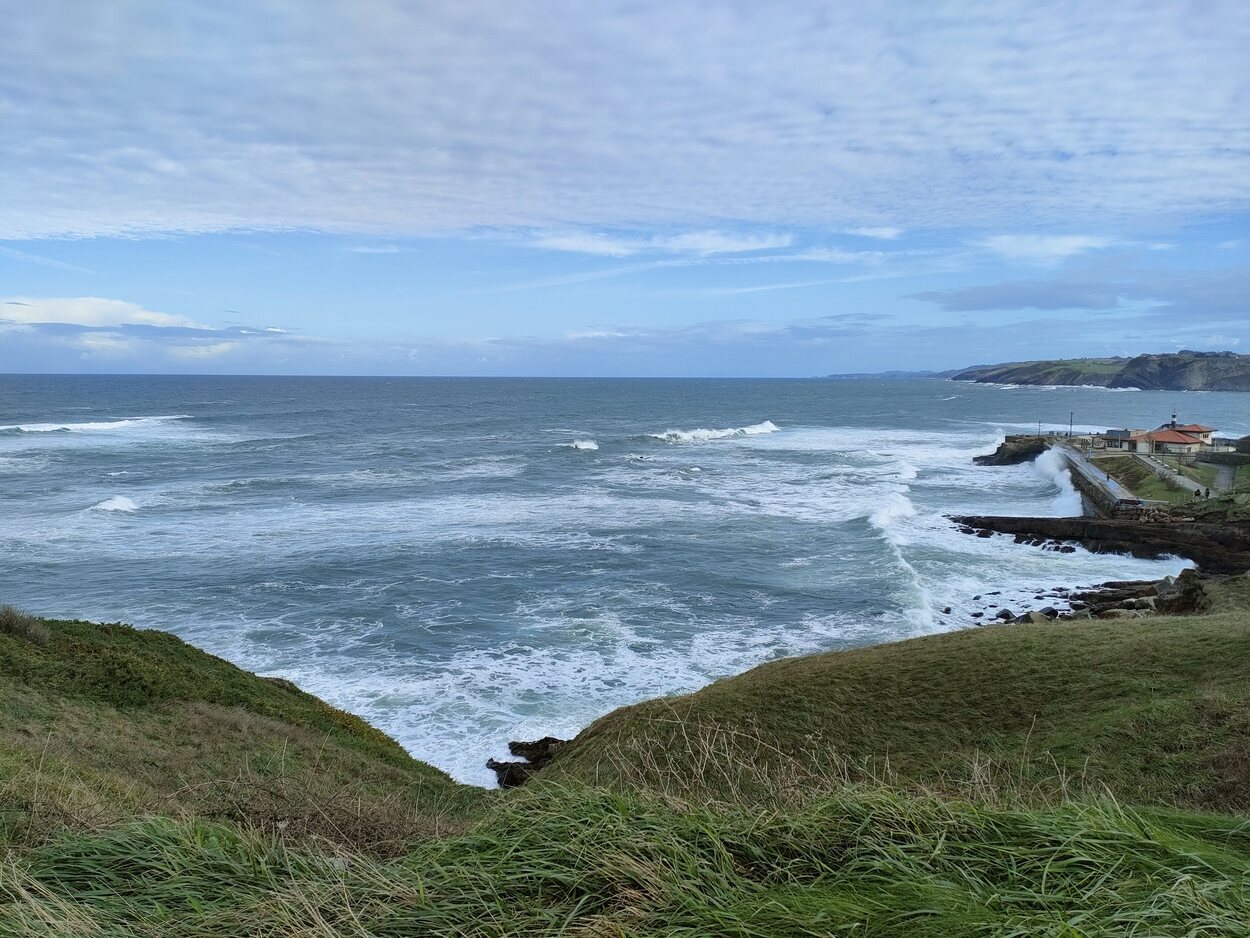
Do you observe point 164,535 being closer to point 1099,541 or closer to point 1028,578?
point 1028,578

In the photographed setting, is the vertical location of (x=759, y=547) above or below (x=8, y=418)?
below

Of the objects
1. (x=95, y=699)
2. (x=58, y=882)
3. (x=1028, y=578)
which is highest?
(x=58, y=882)

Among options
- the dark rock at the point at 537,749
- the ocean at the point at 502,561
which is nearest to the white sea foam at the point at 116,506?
the ocean at the point at 502,561

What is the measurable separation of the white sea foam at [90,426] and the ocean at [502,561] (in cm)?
1112

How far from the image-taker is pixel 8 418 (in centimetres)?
9200

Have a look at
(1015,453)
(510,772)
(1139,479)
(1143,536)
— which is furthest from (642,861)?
(1015,453)

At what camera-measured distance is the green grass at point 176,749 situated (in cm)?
553

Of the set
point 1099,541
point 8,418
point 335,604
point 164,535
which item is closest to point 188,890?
point 335,604

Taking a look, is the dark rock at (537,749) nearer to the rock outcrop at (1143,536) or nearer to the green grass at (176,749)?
the green grass at (176,749)

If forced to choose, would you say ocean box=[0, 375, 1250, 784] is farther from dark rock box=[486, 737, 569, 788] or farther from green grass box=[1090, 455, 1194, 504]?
green grass box=[1090, 455, 1194, 504]

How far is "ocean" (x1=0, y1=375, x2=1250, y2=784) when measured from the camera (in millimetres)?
20219

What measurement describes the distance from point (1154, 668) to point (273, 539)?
3095cm

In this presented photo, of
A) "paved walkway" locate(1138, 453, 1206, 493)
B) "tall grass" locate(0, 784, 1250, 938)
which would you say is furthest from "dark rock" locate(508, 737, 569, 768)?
"paved walkway" locate(1138, 453, 1206, 493)

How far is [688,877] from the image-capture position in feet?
12.2
